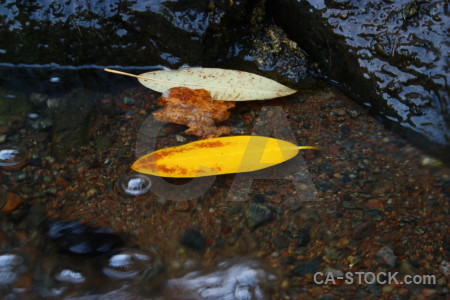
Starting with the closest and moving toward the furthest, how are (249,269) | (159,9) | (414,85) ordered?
(249,269) → (414,85) → (159,9)

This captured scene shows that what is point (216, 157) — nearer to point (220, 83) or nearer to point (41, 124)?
point (220, 83)

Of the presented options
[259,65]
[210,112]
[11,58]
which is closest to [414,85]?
[259,65]

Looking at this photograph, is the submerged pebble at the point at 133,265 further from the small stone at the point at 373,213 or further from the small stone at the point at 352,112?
the small stone at the point at 352,112

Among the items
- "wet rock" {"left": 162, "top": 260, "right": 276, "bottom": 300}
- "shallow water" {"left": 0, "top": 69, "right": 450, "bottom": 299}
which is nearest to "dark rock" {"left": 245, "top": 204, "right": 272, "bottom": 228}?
"shallow water" {"left": 0, "top": 69, "right": 450, "bottom": 299}

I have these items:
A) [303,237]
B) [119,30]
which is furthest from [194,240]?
[119,30]

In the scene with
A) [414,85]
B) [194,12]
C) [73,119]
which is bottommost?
[73,119]

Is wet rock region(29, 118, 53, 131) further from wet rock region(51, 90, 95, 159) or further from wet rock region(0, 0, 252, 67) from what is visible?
wet rock region(0, 0, 252, 67)

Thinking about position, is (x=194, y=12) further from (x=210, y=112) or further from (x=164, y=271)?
(x=164, y=271)
